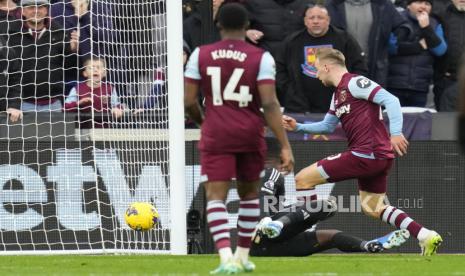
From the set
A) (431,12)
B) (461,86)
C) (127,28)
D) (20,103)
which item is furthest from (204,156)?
(431,12)

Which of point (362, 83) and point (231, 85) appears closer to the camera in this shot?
point (231, 85)

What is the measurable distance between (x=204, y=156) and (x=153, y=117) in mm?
4542

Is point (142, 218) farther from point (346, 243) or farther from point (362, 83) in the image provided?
point (362, 83)

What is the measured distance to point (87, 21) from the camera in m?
15.0

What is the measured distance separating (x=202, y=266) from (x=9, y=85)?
5.31 meters

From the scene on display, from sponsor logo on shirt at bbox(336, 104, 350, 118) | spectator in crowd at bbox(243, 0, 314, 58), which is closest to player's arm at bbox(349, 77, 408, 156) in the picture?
sponsor logo on shirt at bbox(336, 104, 350, 118)

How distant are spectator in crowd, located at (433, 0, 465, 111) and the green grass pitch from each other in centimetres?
476

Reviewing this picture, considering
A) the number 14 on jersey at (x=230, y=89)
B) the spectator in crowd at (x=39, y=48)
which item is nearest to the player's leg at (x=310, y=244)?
the spectator in crowd at (x=39, y=48)

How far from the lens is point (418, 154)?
15680 mm

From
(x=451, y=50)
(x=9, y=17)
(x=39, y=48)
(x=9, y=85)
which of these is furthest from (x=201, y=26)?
(x=451, y=50)

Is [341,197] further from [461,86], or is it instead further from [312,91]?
[461,86]

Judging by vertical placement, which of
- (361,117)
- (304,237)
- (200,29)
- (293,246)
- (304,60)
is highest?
(200,29)

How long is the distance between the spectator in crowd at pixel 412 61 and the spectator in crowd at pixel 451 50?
300mm

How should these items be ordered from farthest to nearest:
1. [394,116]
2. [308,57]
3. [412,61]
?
[412,61] → [308,57] → [394,116]
